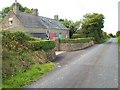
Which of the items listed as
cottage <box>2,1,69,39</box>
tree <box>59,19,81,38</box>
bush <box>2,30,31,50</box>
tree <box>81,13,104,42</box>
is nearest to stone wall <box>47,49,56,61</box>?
bush <box>2,30,31,50</box>

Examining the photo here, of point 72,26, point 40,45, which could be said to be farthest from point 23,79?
point 72,26

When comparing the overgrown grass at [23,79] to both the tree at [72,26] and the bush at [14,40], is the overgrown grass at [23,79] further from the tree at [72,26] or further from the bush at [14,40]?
the tree at [72,26]

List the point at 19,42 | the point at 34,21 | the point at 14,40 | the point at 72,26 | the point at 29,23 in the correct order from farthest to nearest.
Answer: the point at 72,26, the point at 34,21, the point at 29,23, the point at 19,42, the point at 14,40

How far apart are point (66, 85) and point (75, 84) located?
53cm

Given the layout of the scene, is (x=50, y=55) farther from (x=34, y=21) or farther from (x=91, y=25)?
(x=91, y=25)

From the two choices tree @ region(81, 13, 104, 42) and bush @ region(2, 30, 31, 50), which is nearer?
bush @ region(2, 30, 31, 50)

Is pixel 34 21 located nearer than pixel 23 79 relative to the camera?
No

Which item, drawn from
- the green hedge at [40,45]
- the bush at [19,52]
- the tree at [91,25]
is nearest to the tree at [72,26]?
the tree at [91,25]

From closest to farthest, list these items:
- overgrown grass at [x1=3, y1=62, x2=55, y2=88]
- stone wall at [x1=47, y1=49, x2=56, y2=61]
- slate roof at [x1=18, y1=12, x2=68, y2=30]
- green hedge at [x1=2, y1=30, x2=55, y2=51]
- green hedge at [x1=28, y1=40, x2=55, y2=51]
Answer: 1. overgrown grass at [x1=3, y1=62, x2=55, y2=88]
2. green hedge at [x1=2, y1=30, x2=55, y2=51]
3. green hedge at [x1=28, y1=40, x2=55, y2=51]
4. stone wall at [x1=47, y1=49, x2=56, y2=61]
5. slate roof at [x1=18, y1=12, x2=68, y2=30]

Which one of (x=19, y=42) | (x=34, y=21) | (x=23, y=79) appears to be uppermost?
(x=34, y=21)

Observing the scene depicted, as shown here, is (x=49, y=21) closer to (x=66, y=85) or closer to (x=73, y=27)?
(x=73, y=27)

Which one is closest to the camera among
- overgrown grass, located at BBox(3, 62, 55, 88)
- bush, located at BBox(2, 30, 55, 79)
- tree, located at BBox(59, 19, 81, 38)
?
overgrown grass, located at BBox(3, 62, 55, 88)

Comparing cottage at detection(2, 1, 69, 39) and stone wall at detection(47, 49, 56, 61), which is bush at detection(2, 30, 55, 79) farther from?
cottage at detection(2, 1, 69, 39)

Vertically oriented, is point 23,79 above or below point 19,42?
below
